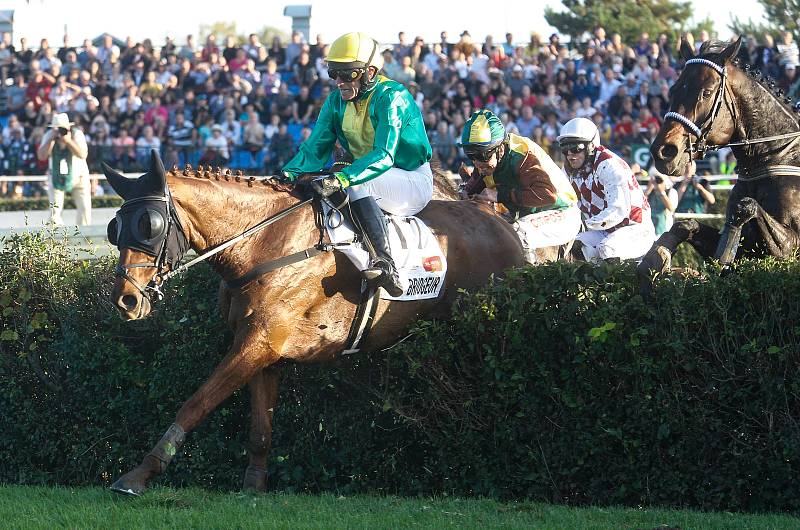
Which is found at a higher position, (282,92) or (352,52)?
(352,52)

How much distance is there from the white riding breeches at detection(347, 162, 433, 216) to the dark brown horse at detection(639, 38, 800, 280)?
4.56 feet

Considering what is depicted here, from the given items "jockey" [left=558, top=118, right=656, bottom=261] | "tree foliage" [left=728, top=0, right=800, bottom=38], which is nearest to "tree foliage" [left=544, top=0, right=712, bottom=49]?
"tree foliage" [left=728, top=0, right=800, bottom=38]

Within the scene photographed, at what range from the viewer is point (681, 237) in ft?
21.7

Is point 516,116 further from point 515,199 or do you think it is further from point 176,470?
point 176,470

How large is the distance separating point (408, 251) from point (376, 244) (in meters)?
0.29

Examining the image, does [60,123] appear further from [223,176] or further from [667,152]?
[667,152]

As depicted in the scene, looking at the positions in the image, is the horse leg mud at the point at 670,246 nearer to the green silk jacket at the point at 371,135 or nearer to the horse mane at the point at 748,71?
the horse mane at the point at 748,71

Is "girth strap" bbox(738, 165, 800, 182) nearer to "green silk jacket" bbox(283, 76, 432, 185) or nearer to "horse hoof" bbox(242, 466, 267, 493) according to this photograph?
"green silk jacket" bbox(283, 76, 432, 185)

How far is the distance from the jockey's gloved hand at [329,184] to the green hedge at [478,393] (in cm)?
93

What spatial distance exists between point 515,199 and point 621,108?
12.4 meters

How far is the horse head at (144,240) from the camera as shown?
606 cm

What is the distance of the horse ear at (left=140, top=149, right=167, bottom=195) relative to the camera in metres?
6.09

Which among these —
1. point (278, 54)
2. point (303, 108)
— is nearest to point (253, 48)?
point (278, 54)

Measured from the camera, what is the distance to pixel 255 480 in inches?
262
